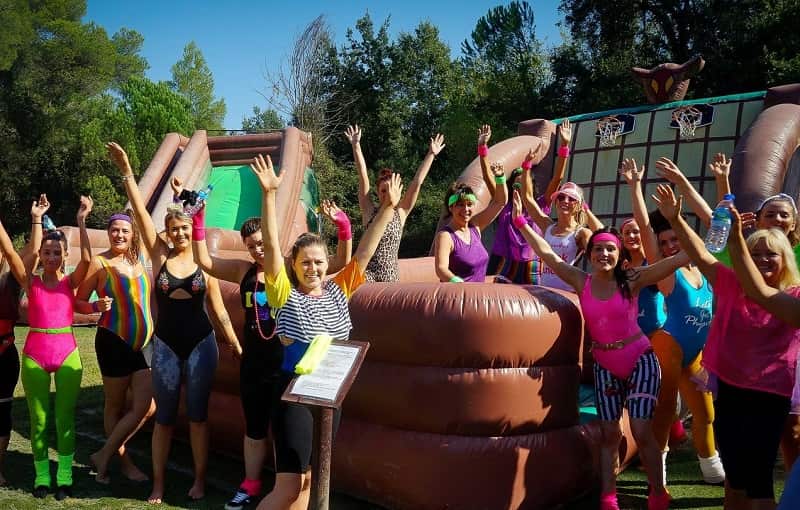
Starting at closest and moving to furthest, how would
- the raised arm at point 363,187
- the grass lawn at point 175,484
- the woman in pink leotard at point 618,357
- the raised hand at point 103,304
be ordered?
the woman in pink leotard at point 618,357 < the grass lawn at point 175,484 < the raised hand at point 103,304 < the raised arm at point 363,187

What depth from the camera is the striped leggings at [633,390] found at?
Result: 131 inches

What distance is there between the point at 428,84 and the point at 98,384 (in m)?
23.2

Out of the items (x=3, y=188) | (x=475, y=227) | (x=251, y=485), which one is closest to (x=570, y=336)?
(x=475, y=227)

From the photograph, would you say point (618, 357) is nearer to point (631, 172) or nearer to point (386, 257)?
point (631, 172)

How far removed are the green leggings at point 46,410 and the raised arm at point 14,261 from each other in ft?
1.44

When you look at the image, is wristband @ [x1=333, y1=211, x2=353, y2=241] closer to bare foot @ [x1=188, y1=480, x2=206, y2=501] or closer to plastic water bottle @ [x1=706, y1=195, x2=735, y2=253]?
plastic water bottle @ [x1=706, y1=195, x2=735, y2=253]

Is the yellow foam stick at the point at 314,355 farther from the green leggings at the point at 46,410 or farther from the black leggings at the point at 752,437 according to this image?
the green leggings at the point at 46,410

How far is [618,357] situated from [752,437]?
0.84m

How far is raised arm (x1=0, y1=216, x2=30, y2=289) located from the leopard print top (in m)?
1.96

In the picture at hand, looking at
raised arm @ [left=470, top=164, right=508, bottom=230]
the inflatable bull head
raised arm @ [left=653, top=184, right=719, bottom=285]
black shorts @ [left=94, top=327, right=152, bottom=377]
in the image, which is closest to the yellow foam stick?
raised arm @ [left=653, top=184, right=719, bottom=285]

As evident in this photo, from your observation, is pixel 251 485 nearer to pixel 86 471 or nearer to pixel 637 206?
pixel 86 471

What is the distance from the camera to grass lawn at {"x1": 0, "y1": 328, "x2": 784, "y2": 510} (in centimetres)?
364

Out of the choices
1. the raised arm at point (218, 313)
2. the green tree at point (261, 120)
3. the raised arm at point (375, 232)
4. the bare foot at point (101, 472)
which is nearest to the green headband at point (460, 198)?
the raised arm at point (375, 232)

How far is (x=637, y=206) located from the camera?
352 cm
